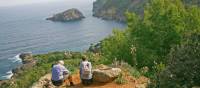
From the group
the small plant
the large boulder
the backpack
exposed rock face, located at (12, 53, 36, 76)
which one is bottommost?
exposed rock face, located at (12, 53, 36, 76)

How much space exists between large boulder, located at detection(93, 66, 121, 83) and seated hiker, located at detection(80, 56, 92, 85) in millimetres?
543

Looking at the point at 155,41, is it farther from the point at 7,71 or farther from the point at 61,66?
the point at 7,71

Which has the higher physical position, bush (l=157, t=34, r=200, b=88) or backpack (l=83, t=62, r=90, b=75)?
bush (l=157, t=34, r=200, b=88)

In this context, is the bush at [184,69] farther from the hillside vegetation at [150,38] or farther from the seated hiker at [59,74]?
the hillside vegetation at [150,38]

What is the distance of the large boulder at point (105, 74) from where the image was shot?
22.9m

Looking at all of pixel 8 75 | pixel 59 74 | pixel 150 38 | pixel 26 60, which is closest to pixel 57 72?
pixel 59 74

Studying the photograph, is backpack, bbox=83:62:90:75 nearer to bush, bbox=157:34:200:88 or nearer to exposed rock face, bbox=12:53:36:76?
bush, bbox=157:34:200:88

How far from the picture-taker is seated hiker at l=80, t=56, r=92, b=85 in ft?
72.3

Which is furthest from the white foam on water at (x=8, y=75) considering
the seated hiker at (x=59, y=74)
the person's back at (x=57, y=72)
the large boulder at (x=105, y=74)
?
the person's back at (x=57, y=72)

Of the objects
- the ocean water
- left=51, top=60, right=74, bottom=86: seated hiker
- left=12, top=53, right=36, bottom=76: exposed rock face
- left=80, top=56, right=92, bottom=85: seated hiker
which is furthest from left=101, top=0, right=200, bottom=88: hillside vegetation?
the ocean water

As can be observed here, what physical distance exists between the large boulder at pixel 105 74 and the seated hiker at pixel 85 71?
543 millimetres

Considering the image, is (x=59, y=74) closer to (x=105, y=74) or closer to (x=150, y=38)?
(x=105, y=74)

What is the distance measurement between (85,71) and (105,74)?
4.51 feet

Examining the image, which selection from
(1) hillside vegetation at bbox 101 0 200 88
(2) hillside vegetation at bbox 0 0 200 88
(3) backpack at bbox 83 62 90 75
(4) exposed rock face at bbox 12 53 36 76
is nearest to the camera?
(3) backpack at bbox 83 62 90 75
